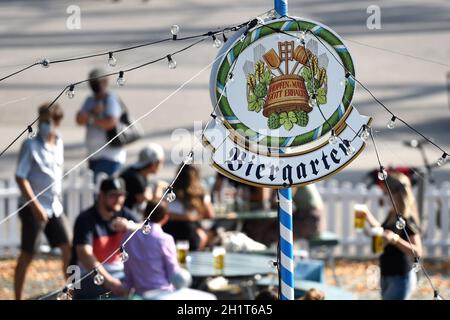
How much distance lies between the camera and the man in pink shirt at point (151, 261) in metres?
7.34

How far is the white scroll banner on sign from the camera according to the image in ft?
16.5

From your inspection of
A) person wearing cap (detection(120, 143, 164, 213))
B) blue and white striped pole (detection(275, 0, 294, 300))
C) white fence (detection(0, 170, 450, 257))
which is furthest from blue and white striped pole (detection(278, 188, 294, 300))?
white fence (detection(0, 170, 450, 257))

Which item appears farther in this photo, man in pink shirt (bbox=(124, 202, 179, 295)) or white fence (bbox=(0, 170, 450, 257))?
white fence (bbox=(0, 170, 450, 257))

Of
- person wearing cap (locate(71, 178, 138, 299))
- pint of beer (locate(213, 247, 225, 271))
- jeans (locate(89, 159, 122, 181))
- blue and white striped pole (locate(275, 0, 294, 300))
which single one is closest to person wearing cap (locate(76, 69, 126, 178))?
jeans (locate(89, 159, 122, 181))

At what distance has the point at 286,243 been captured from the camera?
5184mm

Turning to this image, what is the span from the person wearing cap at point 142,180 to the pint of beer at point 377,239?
2.46 meters

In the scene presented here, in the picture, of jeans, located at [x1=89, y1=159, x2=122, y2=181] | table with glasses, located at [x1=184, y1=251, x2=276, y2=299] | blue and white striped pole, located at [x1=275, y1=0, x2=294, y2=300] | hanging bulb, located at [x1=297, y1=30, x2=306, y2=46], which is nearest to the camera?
hanging bulb, located at [x1=297, y1=30, x2=306, y2=46]

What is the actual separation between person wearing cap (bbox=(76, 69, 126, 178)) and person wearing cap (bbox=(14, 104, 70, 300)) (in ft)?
5.09

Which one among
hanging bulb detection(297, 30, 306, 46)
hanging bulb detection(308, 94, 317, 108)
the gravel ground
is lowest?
the gravel ground

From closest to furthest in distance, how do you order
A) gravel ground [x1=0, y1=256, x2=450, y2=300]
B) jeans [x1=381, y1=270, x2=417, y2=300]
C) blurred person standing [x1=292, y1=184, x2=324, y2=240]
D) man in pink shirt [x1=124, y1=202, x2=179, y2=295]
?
man in pink shirt [x1=124, y1=202, x2=179, y2=295], jeans [x1=381, y1=270, x2=417, y2=300], gravel ground [x1=0, y1=256, x2=450, y2=300], blurred person standing [x1=292, y1=184, x2=324, y2=240]

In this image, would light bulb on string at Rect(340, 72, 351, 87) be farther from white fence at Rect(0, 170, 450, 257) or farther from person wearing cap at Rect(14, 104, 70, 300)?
white fence at Rect(0, 170, 450, 257)

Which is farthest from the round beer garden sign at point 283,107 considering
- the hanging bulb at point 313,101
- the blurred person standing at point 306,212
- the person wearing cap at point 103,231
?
the blurred person standing at point 306,212

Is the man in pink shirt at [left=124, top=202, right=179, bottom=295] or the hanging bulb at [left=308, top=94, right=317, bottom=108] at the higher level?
the hanging bulb at [left=308, top=94, right=317, bottom=108]
